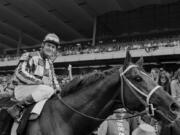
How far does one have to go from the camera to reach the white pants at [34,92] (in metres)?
2.93

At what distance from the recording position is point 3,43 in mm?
36656

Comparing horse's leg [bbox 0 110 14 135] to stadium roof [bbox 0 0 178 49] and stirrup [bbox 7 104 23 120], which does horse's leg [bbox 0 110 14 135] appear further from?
stadium roof [bbox 0 0 178 49]

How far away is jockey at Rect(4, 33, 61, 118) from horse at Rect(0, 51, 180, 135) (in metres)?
0.17

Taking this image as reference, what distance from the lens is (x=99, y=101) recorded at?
8.90 feet

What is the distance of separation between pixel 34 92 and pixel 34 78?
0.20 m

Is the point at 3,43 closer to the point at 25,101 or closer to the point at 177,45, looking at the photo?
the point at 177,45

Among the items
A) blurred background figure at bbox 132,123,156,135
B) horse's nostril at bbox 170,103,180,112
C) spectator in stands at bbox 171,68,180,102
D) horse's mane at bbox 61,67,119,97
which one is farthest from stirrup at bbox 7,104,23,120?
spectator in stands at bbox 171,68,180,102

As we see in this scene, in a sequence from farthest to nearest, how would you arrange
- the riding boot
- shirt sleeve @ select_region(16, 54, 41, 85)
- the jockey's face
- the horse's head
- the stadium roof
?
the stadium roof < the jockey's face < shirt sleeve @ select_region(16, 54, 41, 85) < the riding boot < the horse's head

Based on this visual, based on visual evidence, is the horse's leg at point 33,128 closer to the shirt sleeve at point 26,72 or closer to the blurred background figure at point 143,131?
the shirt sleeve at point 26,72

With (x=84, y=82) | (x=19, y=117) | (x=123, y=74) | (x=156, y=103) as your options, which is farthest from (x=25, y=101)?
(x=156, y=103)

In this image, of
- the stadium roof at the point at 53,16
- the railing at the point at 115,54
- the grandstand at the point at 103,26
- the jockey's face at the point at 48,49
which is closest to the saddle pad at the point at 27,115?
the jockey's face at the point at 48,49

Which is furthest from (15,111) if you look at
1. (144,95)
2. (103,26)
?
(103,26)

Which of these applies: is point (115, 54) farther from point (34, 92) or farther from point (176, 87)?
point (34, 92)

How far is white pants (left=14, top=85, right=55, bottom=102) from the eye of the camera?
293 centimetres
